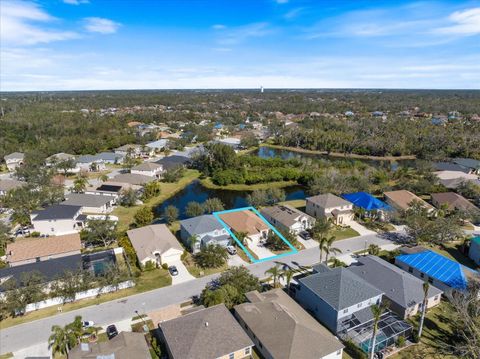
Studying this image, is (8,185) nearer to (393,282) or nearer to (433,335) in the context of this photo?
(393,282)

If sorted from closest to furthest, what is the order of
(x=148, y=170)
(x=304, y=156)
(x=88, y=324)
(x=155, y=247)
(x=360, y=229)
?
(x=88, y=324) < (x=155, y=247) < (x=360, y=229) < (x=148, y=170) < (x=304, y=156)

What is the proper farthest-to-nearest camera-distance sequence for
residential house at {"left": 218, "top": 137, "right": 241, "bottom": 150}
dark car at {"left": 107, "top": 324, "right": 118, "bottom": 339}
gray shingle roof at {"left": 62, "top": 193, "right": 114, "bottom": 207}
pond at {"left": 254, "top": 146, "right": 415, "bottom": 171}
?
residential house at {"left": 218, "top": 137, "right": 241, "bottom": 150}, pond at {"left": 254, "top": 146, "right": 415, "bottom": 171}, gray shingle roof at {"left": 62, "top": 193, "right": 114, "bottom": 207}, dark car at {"left": 107, "top": 324, "right": 118, "bottom": 339}

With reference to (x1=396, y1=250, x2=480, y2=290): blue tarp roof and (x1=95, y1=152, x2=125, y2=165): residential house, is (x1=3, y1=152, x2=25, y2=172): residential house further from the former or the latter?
(x1=396, y1=250, x2=480, y2=290): blue tarp roof

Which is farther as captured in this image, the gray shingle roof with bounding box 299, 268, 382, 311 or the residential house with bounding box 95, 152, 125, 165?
the residential house with bounding box 95, 152, 125, 165

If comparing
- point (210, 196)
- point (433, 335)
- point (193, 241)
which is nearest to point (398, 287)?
point (433, 335)

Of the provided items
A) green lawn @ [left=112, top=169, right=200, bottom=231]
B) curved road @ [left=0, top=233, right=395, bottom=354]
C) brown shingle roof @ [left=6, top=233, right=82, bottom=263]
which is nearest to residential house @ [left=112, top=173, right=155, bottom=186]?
green lawn @ [left=112, top=169, right=200, bottom=231]

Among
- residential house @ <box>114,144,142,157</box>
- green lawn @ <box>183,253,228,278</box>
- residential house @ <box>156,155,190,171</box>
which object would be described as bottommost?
green lawn @ <box>183,253,228,278</box>
